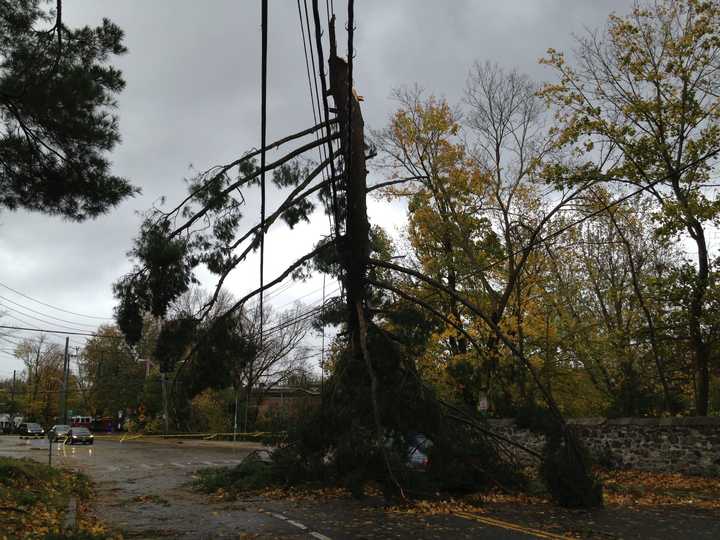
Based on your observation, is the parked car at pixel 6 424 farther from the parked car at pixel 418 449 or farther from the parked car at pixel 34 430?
the parked car at pixel 418 449

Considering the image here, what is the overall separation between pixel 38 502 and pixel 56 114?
6.10 m

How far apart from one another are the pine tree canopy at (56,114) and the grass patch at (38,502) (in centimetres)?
420

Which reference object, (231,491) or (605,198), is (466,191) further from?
(231,491)

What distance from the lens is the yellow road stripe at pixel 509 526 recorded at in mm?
8328

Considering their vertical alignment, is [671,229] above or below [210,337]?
above

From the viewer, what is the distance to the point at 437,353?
Answer: 24.4m

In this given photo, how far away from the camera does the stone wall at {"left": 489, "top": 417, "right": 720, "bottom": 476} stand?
14.8 meters

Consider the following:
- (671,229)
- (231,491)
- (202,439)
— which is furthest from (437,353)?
(202,439)

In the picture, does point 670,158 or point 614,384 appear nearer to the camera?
point 670,158

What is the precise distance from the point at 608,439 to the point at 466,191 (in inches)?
393

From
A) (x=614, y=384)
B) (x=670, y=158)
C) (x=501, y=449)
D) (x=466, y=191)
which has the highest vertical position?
(x=466, y=191)

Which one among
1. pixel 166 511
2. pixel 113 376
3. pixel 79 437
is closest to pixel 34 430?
pixel 113 376

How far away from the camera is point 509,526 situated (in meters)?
9.22

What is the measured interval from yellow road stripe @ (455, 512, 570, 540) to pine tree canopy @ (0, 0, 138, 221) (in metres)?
7.28
